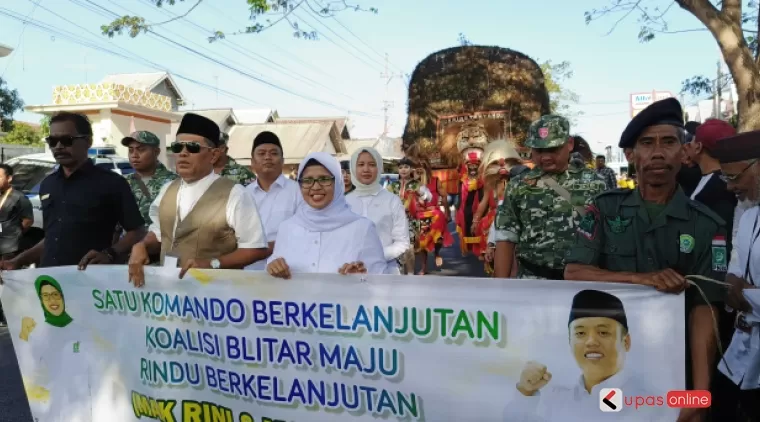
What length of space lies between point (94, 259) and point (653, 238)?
287 cm

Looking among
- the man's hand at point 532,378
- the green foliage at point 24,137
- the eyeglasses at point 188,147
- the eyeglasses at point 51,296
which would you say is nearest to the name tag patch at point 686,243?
the man's hand at point 532,378

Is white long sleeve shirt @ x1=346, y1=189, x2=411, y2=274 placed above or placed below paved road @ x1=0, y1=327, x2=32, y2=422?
above

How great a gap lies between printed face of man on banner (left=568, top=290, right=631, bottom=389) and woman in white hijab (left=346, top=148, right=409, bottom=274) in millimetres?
2563

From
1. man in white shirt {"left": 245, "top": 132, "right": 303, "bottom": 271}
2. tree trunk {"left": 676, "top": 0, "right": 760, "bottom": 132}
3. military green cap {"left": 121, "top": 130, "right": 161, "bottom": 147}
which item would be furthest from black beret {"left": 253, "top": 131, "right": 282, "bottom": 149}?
tree trunk {"left": 676, "top": 0, "right": 760, "bottom": 132}

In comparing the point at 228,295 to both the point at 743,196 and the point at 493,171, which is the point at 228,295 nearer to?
the point at 743,196

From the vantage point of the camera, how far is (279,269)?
299cm

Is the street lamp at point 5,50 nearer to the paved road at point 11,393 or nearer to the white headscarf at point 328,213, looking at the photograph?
the paved road at point 11,393

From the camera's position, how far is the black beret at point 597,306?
7.93 feet

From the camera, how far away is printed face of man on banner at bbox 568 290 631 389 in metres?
2.42

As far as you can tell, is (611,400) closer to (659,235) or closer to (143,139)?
(659,235)

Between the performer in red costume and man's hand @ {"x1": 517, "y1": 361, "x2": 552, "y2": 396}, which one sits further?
the performer in red costume

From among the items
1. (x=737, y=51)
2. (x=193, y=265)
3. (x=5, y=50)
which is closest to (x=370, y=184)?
(x=193, y=265)

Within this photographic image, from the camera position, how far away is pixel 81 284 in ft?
11.6

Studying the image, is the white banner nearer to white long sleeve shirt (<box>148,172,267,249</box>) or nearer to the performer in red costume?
white long sleeve shirt (<box>148,172,267,249</box>)
